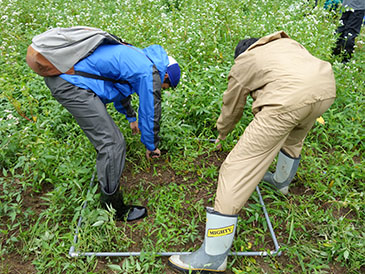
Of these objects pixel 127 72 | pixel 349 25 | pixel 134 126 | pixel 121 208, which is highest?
pixel 349 25

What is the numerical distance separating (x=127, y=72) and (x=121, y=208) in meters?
1.11

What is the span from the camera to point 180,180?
2.85m

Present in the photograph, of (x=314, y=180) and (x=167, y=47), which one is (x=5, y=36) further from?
(x=314, y=180)

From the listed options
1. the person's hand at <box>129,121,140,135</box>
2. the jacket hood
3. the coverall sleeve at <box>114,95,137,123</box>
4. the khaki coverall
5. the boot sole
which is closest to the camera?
the khaki coverall

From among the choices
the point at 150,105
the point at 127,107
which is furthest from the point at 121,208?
the point at 127,107

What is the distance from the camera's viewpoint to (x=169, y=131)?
3064 mm

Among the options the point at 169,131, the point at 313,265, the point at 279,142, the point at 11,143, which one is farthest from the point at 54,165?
the point at 313,265

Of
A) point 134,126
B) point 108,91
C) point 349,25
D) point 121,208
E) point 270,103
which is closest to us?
point 270,103

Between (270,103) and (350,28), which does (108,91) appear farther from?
(350,28)

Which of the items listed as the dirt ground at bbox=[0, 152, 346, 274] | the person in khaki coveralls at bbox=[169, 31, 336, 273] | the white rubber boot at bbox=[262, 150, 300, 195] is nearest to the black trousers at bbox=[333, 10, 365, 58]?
the white rubber boot at bbox=[262, 150, 300, 195]

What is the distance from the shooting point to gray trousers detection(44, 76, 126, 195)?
85.4 inches

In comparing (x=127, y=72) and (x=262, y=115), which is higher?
(x=127, y=72)

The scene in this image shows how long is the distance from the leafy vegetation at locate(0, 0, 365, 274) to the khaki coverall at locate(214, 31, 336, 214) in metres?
0.63

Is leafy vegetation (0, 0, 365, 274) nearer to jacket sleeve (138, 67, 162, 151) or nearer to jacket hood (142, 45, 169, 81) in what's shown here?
jacket sleeve (138, 67, 162, 151)
